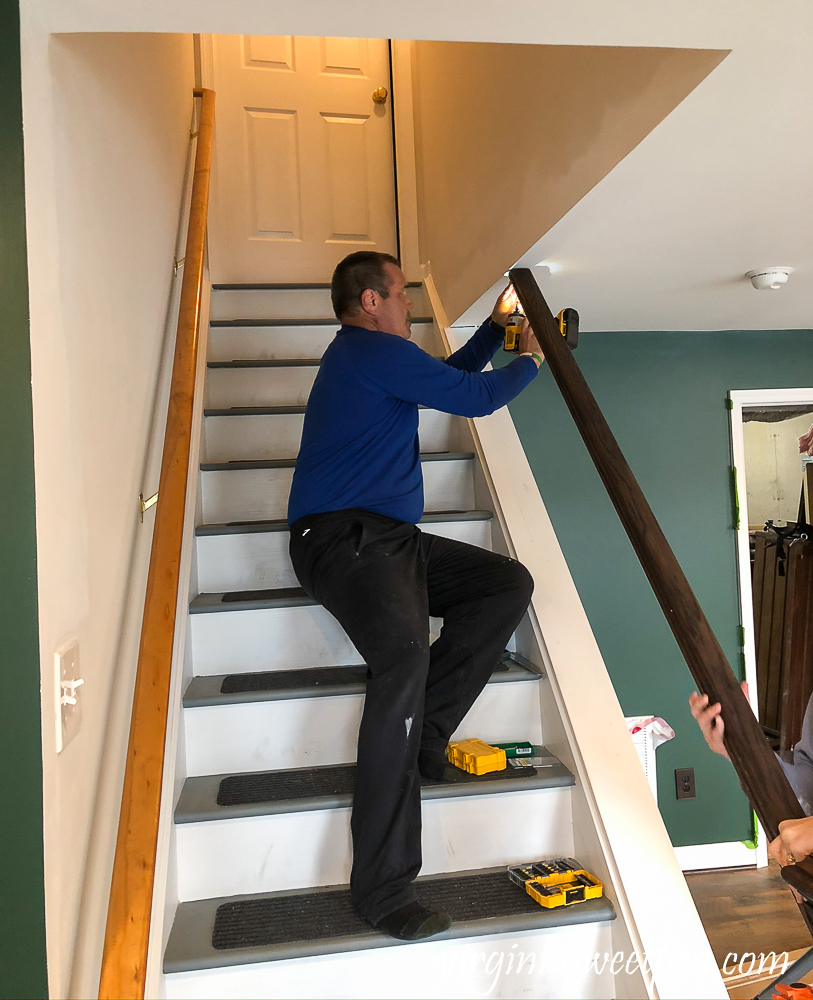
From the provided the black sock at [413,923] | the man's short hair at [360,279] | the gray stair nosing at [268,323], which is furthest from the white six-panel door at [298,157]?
the black sock at [413,923]

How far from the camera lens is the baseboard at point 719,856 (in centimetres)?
333

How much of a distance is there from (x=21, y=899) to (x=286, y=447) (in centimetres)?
185

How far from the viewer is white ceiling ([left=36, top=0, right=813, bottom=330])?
1203mm

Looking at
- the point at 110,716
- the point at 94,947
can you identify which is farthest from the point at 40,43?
the point at 94,947

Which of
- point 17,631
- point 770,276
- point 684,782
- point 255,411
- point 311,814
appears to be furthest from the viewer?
point 684,782

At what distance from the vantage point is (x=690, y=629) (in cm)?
144

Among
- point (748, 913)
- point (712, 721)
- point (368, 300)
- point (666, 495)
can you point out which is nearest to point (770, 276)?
point (666, 495)

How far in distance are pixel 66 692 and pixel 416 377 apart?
1028 millimetres

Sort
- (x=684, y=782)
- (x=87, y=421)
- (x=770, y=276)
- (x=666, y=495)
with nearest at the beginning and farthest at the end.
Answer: (x=87, y=421), (x=770, y=276), (x=684, y=782), (x=666, y=495)

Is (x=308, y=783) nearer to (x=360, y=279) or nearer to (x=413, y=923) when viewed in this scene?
(x=413, y=923)

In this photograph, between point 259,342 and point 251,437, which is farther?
point 259,342

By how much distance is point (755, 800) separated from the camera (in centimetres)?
127

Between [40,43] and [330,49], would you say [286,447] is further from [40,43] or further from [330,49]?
[330,49]

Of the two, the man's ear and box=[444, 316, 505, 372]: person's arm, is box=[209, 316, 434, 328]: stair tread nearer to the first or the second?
box=[444, 316, 505, 372]: person's arm
